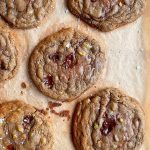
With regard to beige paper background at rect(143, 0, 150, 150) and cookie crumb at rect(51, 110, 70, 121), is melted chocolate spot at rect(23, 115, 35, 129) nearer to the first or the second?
cookie crumb at rect(51, 110, 70, 121)

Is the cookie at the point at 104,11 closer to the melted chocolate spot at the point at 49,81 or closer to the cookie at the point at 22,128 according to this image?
the melted chocolate spot at the point at 49,81

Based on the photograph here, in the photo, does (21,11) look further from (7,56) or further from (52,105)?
(52,105)

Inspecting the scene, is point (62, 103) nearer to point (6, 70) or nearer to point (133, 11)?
point (6, 70)

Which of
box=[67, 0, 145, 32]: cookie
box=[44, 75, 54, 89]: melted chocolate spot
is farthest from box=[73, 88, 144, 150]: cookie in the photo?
box=[67, 0, 145, 32]: cookie

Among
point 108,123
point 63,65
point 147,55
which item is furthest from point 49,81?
point 147,55

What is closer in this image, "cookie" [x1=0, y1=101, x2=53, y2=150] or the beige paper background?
"cookie" [x1=0, y1=101, x2=53, y2=150]

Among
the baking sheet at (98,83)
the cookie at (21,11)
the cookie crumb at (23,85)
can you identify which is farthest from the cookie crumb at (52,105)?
the cookie at (21,11)

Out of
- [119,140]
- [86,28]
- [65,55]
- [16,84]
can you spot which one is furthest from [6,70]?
[119,140]
